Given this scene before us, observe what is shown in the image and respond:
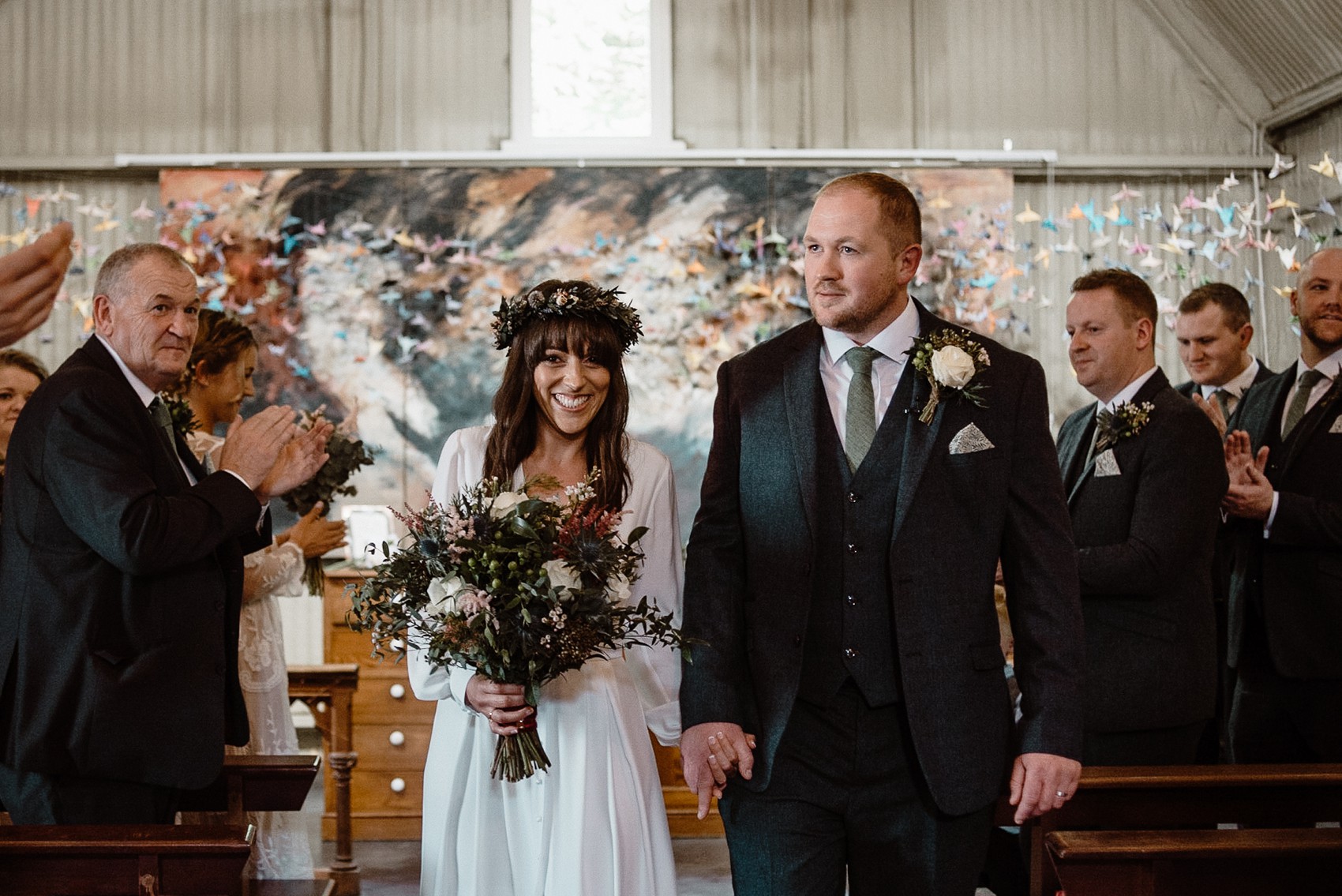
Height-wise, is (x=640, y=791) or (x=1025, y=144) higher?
(x=1025, y=144)

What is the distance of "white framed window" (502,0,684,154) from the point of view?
331 inches

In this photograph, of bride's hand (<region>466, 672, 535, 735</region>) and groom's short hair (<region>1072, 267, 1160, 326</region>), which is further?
groom's short hair (<region>1072, 267, 1160, 326</region>)

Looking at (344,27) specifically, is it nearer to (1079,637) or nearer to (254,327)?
(254,327)

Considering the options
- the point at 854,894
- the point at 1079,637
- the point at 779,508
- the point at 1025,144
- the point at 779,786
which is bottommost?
the point at 854,894

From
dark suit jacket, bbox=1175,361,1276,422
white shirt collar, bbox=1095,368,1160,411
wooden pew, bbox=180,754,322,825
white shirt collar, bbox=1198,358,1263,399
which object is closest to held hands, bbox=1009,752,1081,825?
white shirt collar, bbox=1095,368,1160,411

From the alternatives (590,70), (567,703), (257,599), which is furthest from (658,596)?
(590,70)

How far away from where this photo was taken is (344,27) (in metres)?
8.54

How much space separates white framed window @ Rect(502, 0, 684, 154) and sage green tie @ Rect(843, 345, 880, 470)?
5.94 metres

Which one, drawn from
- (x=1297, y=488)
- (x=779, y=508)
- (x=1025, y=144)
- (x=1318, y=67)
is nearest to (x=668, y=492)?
(x=779, y=508)

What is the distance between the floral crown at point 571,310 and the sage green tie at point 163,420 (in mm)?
849

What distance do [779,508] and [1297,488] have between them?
251 cm

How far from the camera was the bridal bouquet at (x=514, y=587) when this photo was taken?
2.64 m

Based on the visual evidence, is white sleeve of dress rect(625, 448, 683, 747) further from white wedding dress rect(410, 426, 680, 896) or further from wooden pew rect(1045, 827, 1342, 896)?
wooden pew rect(1045, 827, 1342, 896)

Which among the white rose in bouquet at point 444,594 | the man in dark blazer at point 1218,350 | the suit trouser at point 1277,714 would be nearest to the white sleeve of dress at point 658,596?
the white rose in bouquet at point 444,594
